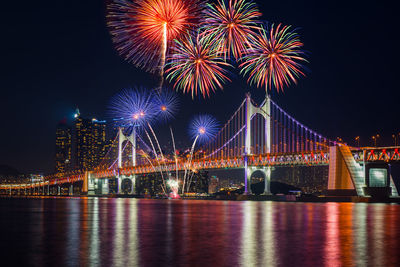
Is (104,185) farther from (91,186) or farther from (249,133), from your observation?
(249,133)

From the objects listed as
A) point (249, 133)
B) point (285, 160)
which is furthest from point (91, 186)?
point (285, 160)

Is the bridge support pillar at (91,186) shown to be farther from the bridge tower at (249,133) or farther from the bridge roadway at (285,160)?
the bridge tower at (249,133)

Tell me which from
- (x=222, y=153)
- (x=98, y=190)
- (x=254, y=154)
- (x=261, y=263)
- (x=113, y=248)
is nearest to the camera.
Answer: (x=261, y=263)

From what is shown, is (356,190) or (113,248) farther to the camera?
(356,190)

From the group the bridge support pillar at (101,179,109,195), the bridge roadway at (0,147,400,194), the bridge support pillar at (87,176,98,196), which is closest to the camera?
the bridge roadway at (0,147,400,194)

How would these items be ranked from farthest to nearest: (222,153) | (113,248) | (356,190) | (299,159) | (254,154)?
(222,153) < (254,154) < (299,159) < (356,190) < (113,248)

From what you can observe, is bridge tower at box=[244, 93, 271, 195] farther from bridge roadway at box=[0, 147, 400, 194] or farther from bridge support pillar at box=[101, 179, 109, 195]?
bridge support pillar at box=[101, 179, 109, 195]

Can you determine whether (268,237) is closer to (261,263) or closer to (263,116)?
(261,263)

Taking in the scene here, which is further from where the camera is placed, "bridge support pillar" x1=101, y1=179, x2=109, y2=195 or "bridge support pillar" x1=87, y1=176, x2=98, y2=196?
"bridge support pillar" x1=101, y1=179, x2=109, y2=195

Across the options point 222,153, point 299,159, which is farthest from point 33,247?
point 222,153

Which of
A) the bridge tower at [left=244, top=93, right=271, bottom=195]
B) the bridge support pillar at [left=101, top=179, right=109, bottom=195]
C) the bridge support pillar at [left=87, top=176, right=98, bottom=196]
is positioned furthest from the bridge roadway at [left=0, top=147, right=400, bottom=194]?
the bridge support pillar at [left=101, top=179, right=109, bottom=195]

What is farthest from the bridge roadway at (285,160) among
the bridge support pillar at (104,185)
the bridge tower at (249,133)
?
the bridge support pillar at (104,185)
